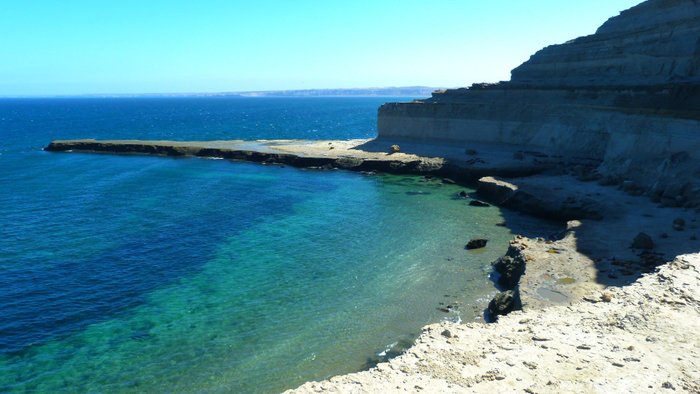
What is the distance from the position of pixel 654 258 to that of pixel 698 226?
6.24 meters

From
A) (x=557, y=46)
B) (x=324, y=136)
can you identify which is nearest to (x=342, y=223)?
(x=557, y=46)

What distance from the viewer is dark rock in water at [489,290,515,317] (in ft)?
60.2

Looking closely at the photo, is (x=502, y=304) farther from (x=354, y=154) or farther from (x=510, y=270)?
(x=354, y=154)

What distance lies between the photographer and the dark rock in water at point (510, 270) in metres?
21.3

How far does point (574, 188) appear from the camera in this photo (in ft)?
117

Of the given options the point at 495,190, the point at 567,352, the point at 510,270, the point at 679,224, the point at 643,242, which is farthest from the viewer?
the point at 495,190

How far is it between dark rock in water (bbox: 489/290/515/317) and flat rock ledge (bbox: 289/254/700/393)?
4.70 ft

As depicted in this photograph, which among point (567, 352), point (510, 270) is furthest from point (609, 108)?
point (567, 352)

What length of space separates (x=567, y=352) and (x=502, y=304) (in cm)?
474

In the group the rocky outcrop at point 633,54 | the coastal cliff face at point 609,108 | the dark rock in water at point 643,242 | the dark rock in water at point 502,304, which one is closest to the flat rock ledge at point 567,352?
the dark rock in water at point 502,304

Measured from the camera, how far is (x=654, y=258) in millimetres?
20766

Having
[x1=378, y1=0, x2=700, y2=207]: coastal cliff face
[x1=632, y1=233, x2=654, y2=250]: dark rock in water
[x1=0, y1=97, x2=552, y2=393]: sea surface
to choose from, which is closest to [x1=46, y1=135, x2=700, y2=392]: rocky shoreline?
[x1=632, y1=233, x2=654, y2=250]: dark rock in water

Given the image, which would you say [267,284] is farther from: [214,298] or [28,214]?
[28,214]

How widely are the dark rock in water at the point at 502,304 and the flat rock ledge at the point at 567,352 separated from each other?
1.43 metres
